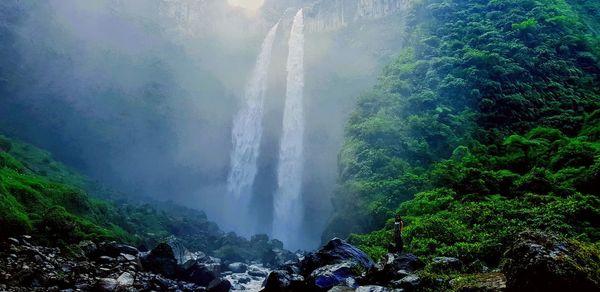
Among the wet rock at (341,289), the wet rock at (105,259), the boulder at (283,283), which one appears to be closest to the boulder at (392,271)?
the wet rock at (341,289)

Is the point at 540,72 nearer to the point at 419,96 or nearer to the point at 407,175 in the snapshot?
the point at 419,96

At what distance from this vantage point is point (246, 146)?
69.1 m

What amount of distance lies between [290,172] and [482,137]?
3139cm

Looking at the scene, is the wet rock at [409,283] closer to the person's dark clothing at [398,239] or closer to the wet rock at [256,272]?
the person's dark clothing at [398,239]

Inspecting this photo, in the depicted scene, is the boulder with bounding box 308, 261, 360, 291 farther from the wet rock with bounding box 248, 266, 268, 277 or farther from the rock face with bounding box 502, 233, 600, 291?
the wet rock with bounding box 248, 266, 268, 277

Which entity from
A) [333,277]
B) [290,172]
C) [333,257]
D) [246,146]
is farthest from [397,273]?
[246,146]

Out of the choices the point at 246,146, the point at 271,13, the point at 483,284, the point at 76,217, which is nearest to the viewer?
the point at 483,284

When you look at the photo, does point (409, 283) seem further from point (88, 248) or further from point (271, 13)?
point (271, 13)

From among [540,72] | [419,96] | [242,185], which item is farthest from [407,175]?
[242,185]

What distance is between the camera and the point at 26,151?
51.4 metres

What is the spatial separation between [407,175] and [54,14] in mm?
75506

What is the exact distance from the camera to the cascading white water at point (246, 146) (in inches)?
2586

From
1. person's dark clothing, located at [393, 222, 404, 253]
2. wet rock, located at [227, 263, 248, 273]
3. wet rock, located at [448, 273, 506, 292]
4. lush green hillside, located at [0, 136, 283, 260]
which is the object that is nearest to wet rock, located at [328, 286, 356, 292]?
wet rock, located at [448, 273, 506, 292]

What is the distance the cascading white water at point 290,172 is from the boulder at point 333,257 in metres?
40.5
